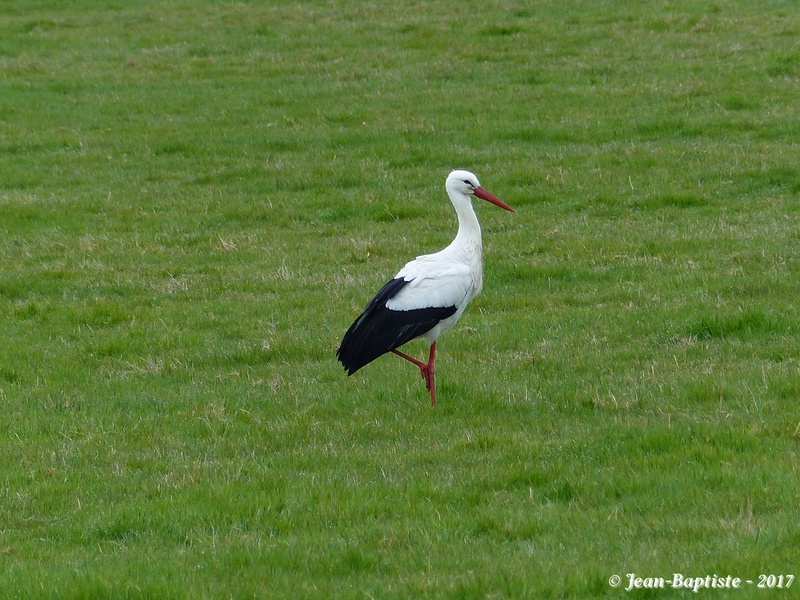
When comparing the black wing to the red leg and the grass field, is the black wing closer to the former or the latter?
the red leg

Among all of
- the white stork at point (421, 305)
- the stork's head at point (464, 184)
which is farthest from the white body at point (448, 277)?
the stork's head at point (464, 184)

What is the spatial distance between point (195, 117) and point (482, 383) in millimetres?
12291

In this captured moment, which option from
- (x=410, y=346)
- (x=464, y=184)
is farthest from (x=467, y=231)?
(x=410, y=346)

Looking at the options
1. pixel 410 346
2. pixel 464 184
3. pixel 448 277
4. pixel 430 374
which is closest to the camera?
pixel 430 374

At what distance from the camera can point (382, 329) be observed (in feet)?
28.1

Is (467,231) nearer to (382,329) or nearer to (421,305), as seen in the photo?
(421,305)

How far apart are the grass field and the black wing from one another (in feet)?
1.13

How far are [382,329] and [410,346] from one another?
185cm

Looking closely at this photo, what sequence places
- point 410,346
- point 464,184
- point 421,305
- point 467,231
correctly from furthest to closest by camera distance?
point 410,346
point 464,184
point 467,231
point 421,305

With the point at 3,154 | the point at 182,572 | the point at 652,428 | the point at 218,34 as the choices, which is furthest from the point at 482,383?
the point at 218,34

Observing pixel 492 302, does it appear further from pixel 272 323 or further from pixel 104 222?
pixel 104 222

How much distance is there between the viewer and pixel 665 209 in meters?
13.6

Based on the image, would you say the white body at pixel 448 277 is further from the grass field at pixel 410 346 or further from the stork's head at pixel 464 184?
the grass field at pixel 410 346

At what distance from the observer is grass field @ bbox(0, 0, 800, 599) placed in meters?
5.78
